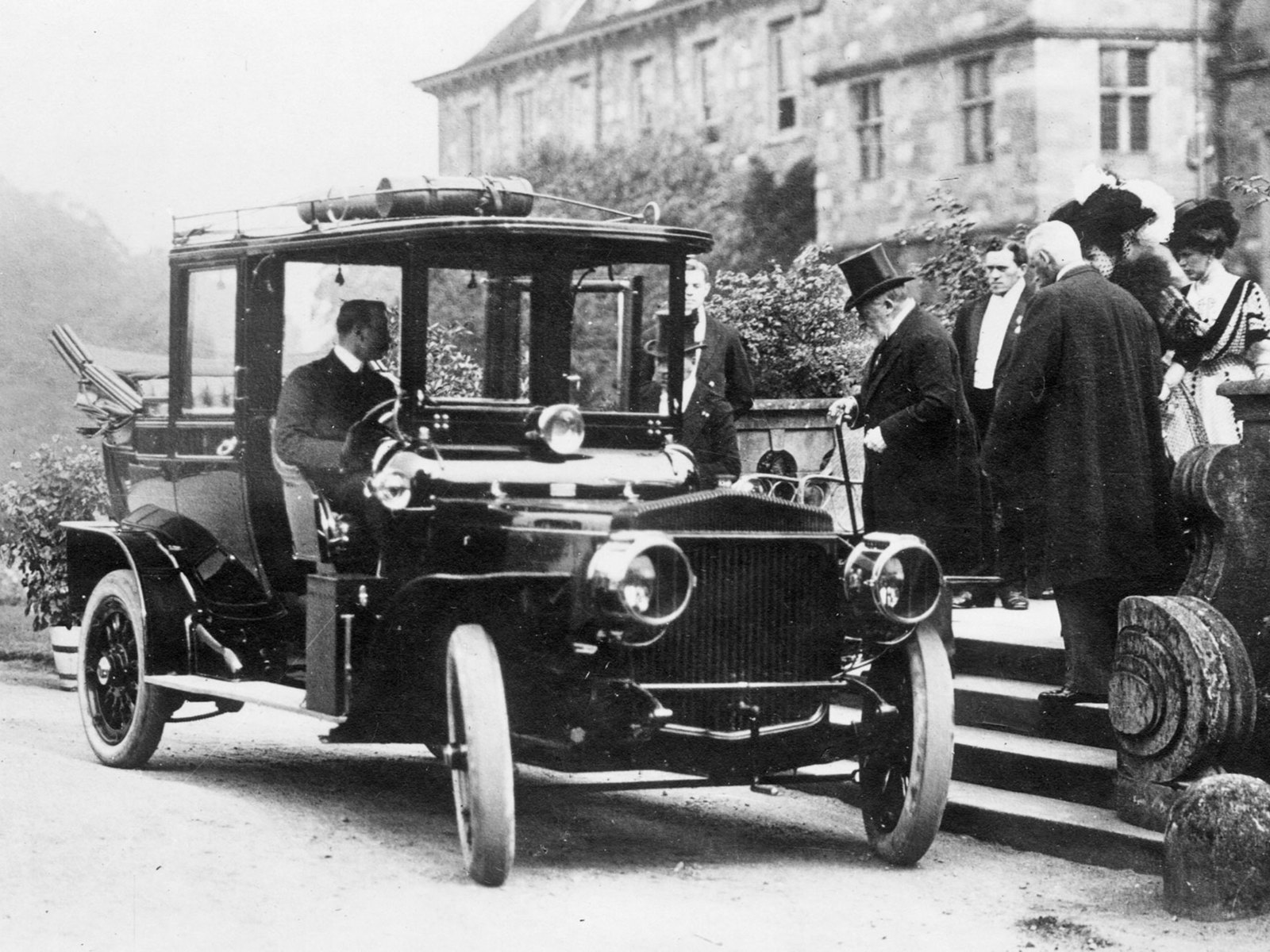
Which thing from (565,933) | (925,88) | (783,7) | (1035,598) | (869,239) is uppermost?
(783,7)

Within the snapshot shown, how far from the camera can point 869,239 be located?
100 ft

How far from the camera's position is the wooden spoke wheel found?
21.6ft

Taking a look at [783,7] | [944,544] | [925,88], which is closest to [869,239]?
[925,88]

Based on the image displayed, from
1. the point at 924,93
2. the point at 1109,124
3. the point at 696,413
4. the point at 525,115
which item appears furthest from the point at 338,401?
the point at 525,115

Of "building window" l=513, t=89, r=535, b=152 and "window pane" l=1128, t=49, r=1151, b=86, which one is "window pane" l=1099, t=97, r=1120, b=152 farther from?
"building window" l=513, t=89, r=535, b=152

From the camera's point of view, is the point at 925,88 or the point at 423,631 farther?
the point at 925,88

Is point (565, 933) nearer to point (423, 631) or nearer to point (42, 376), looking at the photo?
point (423, 631)

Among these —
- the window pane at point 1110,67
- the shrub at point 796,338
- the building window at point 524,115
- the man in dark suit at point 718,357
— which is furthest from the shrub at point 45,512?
the building window at point 524,115

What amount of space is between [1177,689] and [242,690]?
3.70 m

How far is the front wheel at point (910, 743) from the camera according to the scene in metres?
6.52

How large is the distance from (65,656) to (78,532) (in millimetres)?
3469

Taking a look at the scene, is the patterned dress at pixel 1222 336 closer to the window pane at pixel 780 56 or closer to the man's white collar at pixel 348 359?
the man's white collar at pixel 348 359

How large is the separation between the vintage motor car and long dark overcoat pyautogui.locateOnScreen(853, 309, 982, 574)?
963 millimetres

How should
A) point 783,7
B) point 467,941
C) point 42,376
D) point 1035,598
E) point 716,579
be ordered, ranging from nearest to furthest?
1. point 467,941
2. point 716,579
3. point 1035,598
4. point 42,376
5. point 783,7
